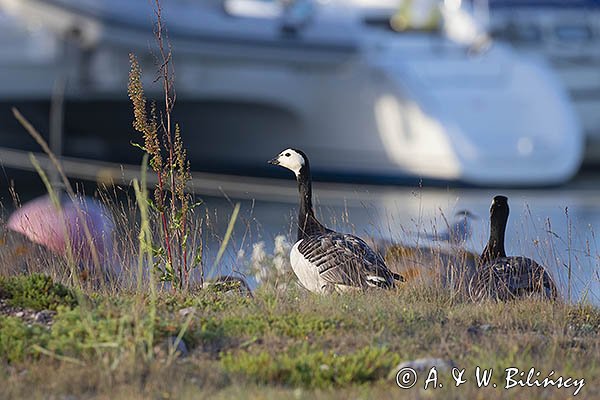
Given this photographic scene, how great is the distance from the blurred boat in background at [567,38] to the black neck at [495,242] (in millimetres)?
42356

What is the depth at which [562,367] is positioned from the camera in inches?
224

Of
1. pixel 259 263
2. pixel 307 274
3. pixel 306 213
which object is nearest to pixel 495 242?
pixel 306 213

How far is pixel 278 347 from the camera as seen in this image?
237 inches

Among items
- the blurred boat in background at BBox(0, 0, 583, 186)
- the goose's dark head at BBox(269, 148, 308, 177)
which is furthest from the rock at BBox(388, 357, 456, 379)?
the blurred boat in background at BBox(0, 0, 583, 186)

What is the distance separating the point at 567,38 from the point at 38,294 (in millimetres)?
48332

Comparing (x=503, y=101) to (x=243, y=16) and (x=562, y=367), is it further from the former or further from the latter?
(x=562, y=367)

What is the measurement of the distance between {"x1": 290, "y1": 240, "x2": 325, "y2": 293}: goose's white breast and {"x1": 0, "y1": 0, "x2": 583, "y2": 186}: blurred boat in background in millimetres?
25314

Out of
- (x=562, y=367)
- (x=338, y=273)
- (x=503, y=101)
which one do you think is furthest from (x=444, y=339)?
(x=503, y=101)

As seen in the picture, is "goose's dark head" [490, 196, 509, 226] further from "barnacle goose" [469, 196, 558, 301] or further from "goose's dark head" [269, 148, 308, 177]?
"goose's dark head" [269, 148, 308, 177]

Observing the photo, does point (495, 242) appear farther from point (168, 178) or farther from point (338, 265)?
point (168, 178)

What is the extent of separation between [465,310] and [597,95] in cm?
4633

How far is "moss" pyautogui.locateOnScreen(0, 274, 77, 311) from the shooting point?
6.86 m

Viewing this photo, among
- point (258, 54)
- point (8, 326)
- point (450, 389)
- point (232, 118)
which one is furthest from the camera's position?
point (232, 118)

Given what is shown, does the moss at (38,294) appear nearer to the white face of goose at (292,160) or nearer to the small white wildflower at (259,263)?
the small white wildflower at (259,263)
